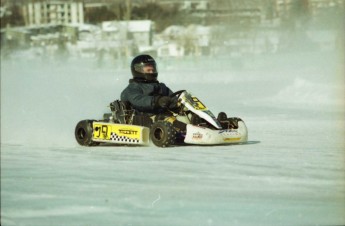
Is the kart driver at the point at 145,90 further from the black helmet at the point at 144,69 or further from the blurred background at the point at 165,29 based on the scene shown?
the blurred background at the point at 165,29

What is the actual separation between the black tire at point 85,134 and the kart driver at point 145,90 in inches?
18.8

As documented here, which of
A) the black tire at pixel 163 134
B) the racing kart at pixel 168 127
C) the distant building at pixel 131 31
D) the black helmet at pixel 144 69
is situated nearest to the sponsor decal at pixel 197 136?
the racing kart at pixel 168 127

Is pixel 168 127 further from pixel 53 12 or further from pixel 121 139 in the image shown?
pixel 53 12

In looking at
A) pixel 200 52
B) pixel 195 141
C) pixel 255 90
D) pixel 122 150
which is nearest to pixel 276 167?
pixel 195 141

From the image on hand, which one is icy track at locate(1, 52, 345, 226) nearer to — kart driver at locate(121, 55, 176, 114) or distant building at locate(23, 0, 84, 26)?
kart driver at locate(121, 55, 176, 114)

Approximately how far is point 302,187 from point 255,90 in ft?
47.6

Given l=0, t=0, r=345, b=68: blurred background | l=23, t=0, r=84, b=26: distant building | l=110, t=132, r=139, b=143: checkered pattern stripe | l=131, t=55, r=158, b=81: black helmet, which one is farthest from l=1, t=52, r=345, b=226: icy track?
l=23, t=0, r=84, b=26: distant building

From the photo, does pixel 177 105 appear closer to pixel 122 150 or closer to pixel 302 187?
pixel 122 150

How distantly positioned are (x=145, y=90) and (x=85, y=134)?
2.75 ft

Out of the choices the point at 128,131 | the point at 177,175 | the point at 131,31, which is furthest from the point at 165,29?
the point at 177,175

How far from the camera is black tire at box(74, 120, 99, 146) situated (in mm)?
9914

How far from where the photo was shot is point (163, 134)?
9.13 m

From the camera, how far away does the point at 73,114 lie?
1365 centimetres

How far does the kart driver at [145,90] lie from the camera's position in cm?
952
